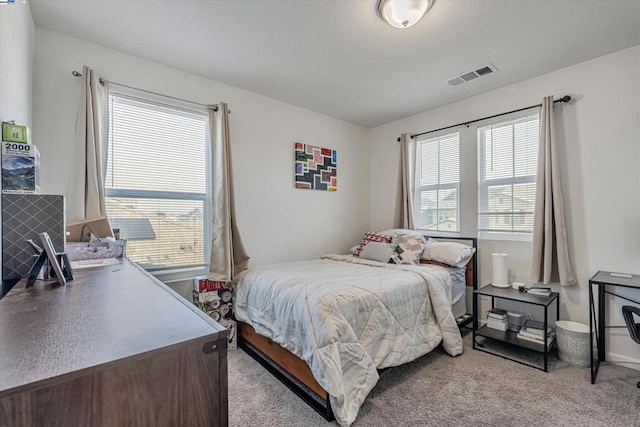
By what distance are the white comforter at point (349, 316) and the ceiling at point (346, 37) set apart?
72.9 inches

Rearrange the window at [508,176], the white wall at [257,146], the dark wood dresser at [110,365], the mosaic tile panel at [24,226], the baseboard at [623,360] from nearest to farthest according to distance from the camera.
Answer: the dark wood dresser at [110,365], the mosaic tile panel at [24,226], the white wall at [257,146], the baseboard at [623,360], the window at [508,176]

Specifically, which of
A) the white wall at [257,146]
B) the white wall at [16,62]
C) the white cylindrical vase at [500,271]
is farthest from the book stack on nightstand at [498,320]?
the white wall at [16,62]

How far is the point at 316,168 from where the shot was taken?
12.5 feet

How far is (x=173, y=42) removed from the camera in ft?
7.58

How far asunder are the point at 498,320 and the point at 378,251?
4.16 feet

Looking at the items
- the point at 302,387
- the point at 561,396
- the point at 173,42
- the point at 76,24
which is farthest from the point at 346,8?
the point at 561,396

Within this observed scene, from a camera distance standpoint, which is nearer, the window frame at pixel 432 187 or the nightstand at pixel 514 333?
the nightstand at pixel 514 333

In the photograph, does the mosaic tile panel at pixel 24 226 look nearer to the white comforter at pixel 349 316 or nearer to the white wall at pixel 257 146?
the white wall at pixel 257 146

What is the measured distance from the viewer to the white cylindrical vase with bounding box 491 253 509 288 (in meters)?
2.79

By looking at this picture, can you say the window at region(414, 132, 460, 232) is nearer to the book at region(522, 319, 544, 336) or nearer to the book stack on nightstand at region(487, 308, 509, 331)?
the book stack on nightstand at region(487, 308, 509, 331)

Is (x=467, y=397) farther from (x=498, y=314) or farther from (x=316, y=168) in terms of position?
(x=316, y=168)

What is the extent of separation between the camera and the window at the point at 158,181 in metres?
2.49

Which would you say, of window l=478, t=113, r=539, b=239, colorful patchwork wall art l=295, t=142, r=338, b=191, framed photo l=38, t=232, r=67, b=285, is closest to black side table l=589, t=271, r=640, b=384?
window l=478, t=113, r=539, b=239

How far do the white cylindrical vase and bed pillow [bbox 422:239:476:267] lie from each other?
0.84 feet
